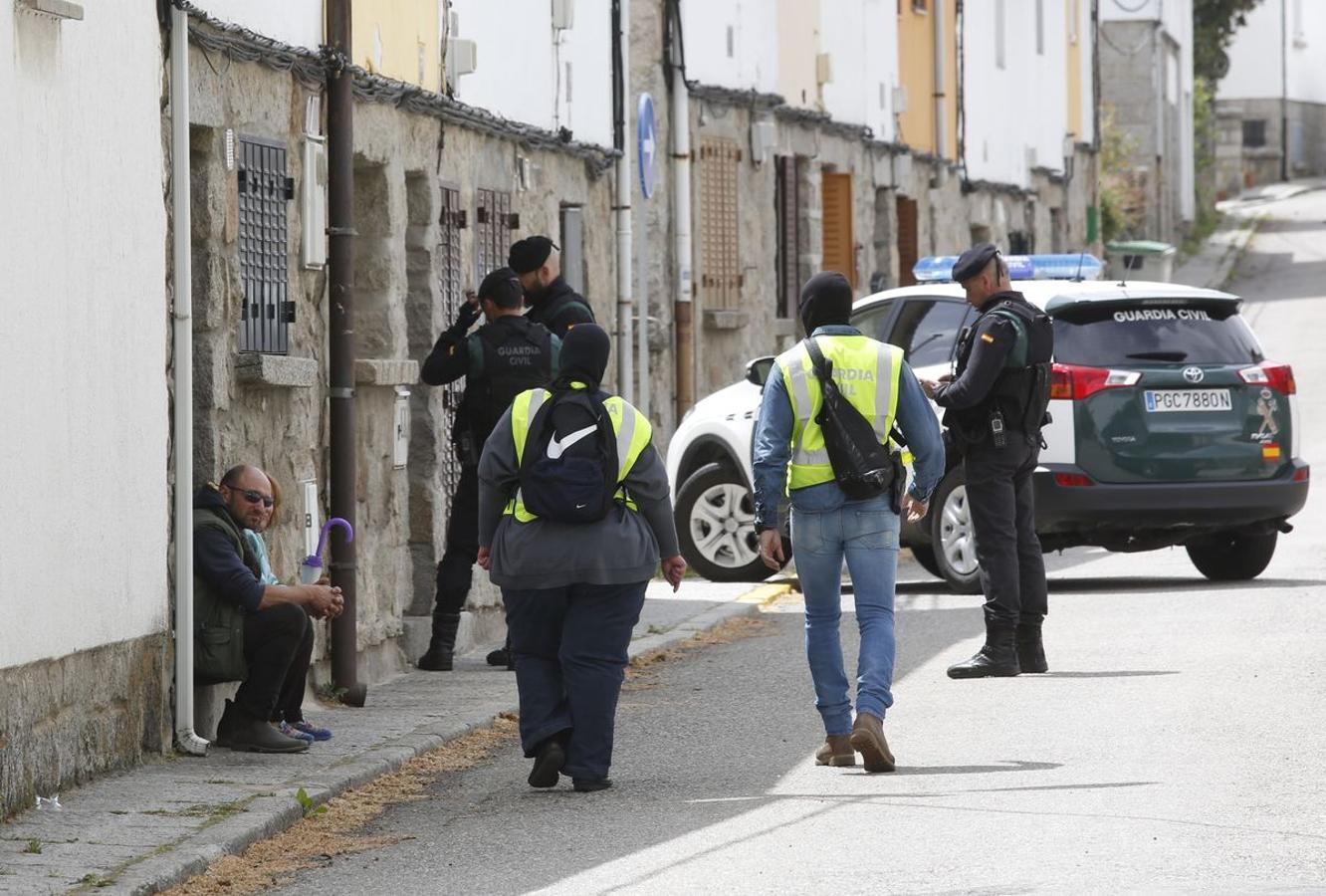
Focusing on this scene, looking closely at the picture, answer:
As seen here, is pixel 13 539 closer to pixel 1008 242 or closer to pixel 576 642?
pixel 576 642

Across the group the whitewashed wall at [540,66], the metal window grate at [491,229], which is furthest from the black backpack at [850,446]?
the whitewashed wall at [540,66]

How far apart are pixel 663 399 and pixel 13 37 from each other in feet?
41.2

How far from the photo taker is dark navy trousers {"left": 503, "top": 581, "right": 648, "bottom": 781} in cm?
924

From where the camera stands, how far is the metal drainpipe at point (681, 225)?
21.1 metres

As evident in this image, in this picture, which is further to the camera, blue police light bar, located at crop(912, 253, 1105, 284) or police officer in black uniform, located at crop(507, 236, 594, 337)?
blue police light bar, located at crop(912, 253, 1105, 284)

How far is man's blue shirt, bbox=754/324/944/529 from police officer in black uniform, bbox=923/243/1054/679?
6.33 feet

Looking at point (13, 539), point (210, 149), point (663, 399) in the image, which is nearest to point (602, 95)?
point (663, 399)

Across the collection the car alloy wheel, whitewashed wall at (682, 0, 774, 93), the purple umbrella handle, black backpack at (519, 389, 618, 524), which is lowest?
the car alloy wheel

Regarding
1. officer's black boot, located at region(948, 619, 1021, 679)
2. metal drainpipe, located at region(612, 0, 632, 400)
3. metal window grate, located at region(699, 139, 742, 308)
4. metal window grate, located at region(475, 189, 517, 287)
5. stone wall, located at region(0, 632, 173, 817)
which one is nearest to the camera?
stone wall, located at region(0, 632, 173, 817)

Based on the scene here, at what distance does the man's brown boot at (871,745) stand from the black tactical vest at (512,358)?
328 cm

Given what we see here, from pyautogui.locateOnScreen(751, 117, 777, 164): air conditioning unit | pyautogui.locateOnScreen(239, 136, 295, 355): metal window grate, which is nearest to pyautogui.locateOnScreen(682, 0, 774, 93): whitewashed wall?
pyautogui.locateOnScreen(751, 117, 777, 164): air conditioning unit

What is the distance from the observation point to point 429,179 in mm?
13711

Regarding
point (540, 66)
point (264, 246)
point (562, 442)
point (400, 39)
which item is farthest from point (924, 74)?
point (562, 442)

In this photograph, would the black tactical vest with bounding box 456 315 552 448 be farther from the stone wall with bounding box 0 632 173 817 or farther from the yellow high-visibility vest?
the yellow high-visibility vest
